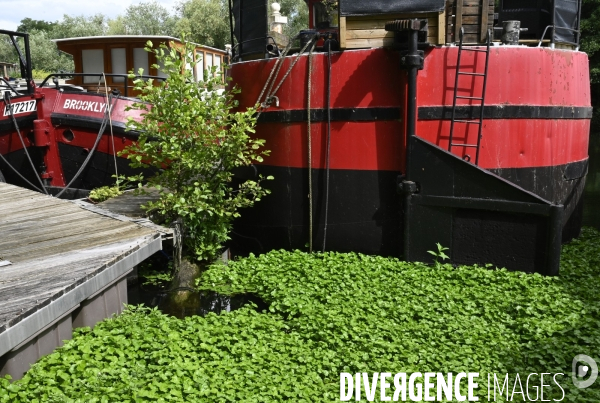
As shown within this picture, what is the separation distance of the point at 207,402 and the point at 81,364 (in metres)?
0.96

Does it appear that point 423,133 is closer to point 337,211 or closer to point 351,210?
point 351,210

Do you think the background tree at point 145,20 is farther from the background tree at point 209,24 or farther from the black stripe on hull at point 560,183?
the black stripe on hull at point 560,183

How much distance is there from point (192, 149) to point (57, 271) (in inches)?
94.1

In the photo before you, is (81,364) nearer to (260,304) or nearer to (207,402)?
(207,402)

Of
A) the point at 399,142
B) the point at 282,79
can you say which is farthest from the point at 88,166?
the point at 399,142

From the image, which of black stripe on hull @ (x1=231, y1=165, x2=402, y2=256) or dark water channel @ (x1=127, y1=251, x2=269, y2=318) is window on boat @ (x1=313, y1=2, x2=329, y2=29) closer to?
black stripe on hull @ (x1=231, y1=165, x2=402, y2=256)

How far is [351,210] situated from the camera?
6945 millimetres

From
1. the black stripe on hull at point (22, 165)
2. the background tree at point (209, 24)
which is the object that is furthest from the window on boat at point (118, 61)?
the background tree at point (209, 24)

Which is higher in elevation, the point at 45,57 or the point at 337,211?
the point at 45,57

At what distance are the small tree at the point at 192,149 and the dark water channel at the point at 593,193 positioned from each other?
22.7 feet

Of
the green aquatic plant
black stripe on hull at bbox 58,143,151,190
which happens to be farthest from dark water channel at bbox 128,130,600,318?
black stripe on hull at bbox 58,143,151,190

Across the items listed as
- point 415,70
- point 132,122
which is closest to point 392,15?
point 415,70

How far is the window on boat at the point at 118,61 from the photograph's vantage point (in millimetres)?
14039

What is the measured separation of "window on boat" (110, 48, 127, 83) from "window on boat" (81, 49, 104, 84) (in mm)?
269
